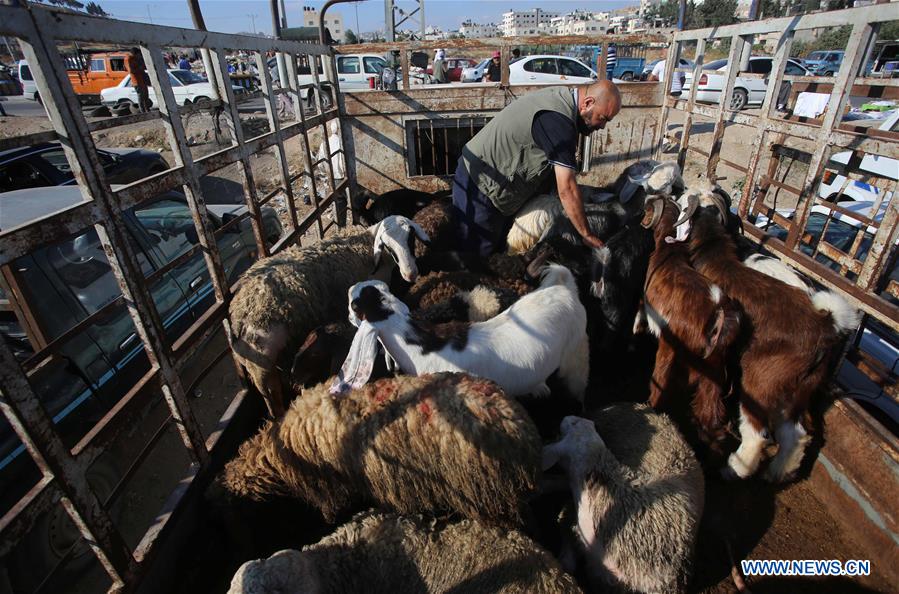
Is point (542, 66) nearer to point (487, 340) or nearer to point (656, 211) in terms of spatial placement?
point (656, 211)

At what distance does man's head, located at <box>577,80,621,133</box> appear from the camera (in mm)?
4016

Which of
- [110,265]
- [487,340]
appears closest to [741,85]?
[487,340]

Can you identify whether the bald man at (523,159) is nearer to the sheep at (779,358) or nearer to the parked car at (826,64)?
the sheep at (779,358)

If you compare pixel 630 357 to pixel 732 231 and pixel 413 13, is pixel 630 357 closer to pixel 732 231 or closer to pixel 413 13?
pixel 732 231

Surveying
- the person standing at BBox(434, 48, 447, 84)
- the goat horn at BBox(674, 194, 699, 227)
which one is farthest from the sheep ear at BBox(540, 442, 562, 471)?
the person standing at BBox(434, 48, 447, 84)

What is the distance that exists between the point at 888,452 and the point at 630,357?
6.38ft

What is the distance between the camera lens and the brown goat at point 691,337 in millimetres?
3164

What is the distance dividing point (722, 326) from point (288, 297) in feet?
9.98

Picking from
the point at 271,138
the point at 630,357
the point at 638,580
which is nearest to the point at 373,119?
the point at 271,138

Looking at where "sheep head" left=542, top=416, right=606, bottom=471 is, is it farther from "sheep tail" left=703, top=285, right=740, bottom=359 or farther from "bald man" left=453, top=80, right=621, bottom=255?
"bald man" left=453, top=80, right=621, bottom=255

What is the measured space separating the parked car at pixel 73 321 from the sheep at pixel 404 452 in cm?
115

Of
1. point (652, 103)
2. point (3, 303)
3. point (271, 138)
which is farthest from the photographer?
point (652, 103)

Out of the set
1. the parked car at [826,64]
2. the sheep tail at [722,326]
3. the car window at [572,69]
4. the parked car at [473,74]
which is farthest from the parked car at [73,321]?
the parked car at [826,64]

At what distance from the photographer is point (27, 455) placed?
9.05 ft
